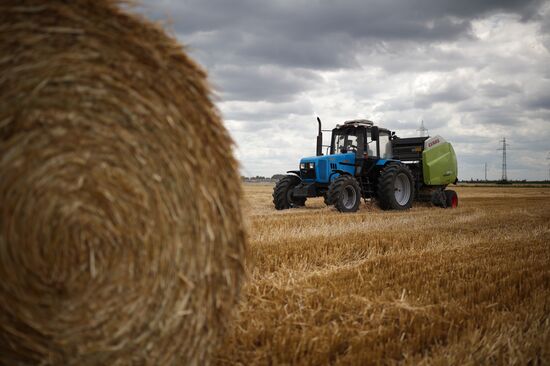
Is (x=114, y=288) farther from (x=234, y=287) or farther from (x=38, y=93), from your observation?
(x=38, y=93)

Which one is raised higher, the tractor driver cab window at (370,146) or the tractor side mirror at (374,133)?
the tractor side mirror at (374,133)

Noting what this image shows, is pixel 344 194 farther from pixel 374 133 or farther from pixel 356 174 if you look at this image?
pixel 374 133

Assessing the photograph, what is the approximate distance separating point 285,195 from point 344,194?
1602mm

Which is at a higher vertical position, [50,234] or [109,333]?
[50,234]

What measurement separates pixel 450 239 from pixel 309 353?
4703mm

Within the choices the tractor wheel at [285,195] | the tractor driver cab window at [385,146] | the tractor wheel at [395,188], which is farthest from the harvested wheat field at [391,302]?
the tractor driver cab window at [385,146]

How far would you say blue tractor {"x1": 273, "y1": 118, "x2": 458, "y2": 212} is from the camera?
424 inches

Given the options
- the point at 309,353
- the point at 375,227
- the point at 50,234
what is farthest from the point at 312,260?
the point at 50,234

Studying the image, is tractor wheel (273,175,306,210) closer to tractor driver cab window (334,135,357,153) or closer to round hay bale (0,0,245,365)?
tractor driver cab window (334,135,357,153)

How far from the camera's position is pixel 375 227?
7.79 metres

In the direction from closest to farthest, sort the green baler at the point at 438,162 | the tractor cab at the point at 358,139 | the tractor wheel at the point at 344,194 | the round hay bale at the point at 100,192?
the round hay bale at the point at 100,192, the tractor wheel at the point at 344,194, the tractor cab at the point at 358,139, the green baler at the point at 438,162

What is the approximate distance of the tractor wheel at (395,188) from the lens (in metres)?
11.2

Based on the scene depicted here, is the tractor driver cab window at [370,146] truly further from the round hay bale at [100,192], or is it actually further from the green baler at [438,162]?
the round hay bale at [100,192]

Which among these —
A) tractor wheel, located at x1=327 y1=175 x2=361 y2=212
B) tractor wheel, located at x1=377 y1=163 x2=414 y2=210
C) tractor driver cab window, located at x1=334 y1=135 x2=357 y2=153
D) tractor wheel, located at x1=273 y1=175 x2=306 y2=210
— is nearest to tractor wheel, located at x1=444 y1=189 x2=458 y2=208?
tractor wheel, located at x1=377 y1=163 x2=414 y2=210
